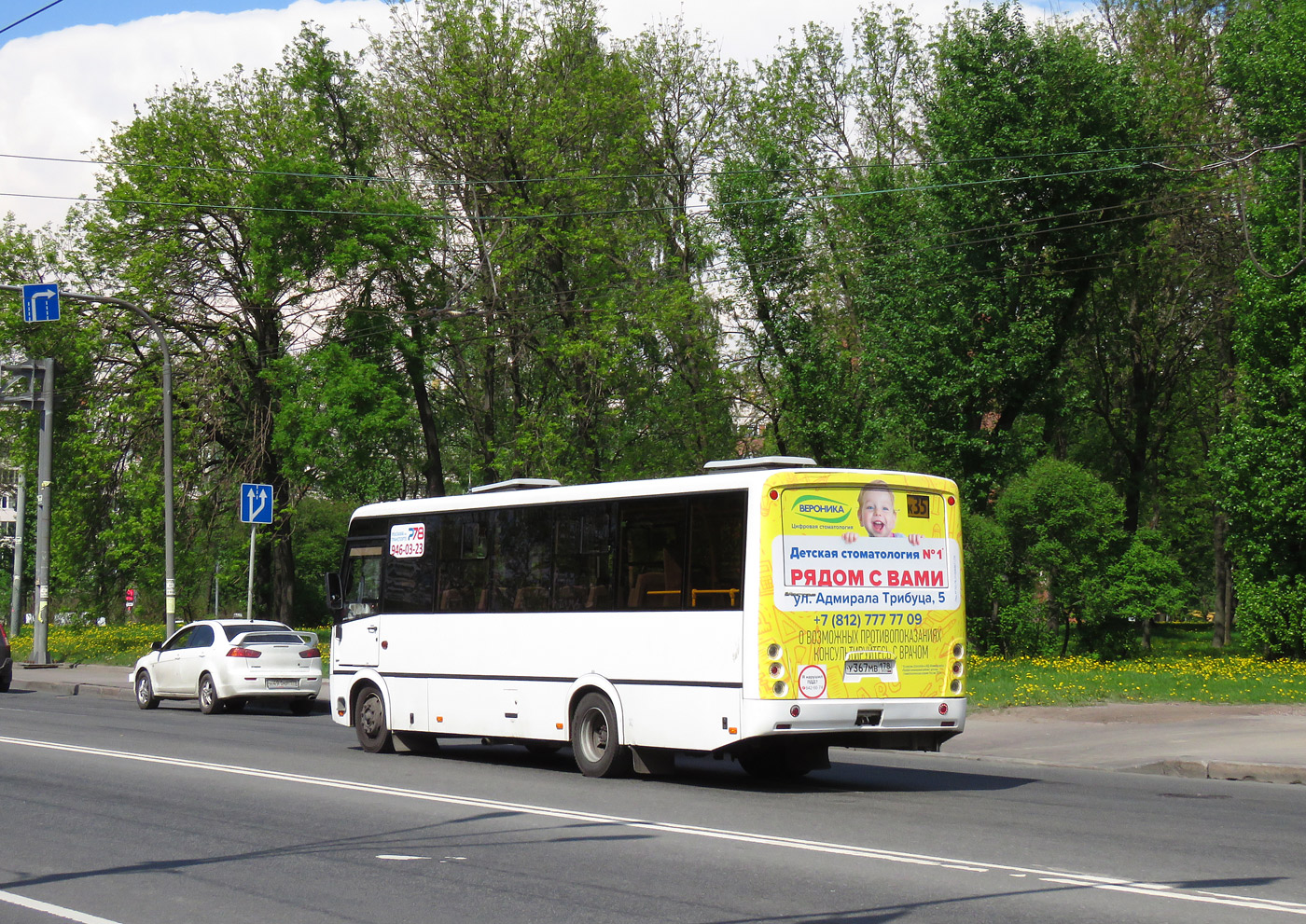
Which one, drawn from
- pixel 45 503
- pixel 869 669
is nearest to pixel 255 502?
pixel 45 503

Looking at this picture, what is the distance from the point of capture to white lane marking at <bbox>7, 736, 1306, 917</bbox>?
7359mm

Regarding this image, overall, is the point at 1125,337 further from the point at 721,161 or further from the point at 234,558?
the point at 234,558

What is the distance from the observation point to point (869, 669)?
12.6 m

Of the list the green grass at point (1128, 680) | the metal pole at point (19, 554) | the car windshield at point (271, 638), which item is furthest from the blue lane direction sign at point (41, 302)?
the metal pole at point (19, 554)

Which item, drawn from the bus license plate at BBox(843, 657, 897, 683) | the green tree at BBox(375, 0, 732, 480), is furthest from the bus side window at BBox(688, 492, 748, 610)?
the green tree at BBox(375, 0, 732, 480)

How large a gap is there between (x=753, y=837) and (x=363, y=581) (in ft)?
29.0

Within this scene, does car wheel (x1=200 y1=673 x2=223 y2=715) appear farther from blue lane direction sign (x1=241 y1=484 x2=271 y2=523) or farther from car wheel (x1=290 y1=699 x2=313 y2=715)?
blue lane direction sign (x1=241 y1=484 x2=271 y2=523)

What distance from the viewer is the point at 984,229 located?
35406 mm

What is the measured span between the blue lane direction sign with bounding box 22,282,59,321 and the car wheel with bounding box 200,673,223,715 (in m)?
10.0

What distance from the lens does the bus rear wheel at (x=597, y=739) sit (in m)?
13.6

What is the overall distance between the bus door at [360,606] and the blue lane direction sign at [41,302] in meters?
15.2

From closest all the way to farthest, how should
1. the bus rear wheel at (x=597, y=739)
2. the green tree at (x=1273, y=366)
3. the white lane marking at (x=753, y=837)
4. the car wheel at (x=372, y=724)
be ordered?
the white lane marking at (x=753, y=837) < the bus rear wheel at (x=597, y=739) < the car wheel at (x=372, y=724) < the green tree at (x=1273, y=366)

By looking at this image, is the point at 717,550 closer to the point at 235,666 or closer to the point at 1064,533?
the point at 235,666

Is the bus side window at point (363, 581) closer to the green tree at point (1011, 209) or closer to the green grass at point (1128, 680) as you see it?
the green grass at point (1128, 680)
